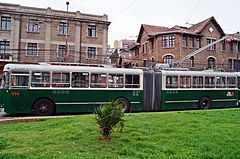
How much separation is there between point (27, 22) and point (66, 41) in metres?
4.98

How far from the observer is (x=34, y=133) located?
768 centimetres

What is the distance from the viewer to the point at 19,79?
12.7m

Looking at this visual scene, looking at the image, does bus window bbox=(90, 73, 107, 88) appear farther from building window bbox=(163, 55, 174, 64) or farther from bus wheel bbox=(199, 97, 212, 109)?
building window bbox=(163, 55, 174, 64)

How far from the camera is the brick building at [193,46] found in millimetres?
34250

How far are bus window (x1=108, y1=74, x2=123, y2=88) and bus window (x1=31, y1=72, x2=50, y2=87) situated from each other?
12.0ft

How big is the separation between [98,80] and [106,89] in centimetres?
73

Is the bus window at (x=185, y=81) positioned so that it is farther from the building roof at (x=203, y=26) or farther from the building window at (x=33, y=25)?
the building roof at (x=203, y=26)

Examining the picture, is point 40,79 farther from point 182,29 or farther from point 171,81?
point 182,29

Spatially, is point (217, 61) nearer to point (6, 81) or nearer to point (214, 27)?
point (214, 27)

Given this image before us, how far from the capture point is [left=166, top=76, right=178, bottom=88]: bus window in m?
15.9

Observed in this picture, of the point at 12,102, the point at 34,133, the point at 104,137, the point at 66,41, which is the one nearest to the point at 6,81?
the point at 12,102

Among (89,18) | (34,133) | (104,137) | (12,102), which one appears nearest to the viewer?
(104,137)

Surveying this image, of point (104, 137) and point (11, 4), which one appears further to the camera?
point (11, 4)

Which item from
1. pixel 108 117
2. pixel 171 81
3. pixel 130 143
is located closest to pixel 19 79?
pixel 108 117
